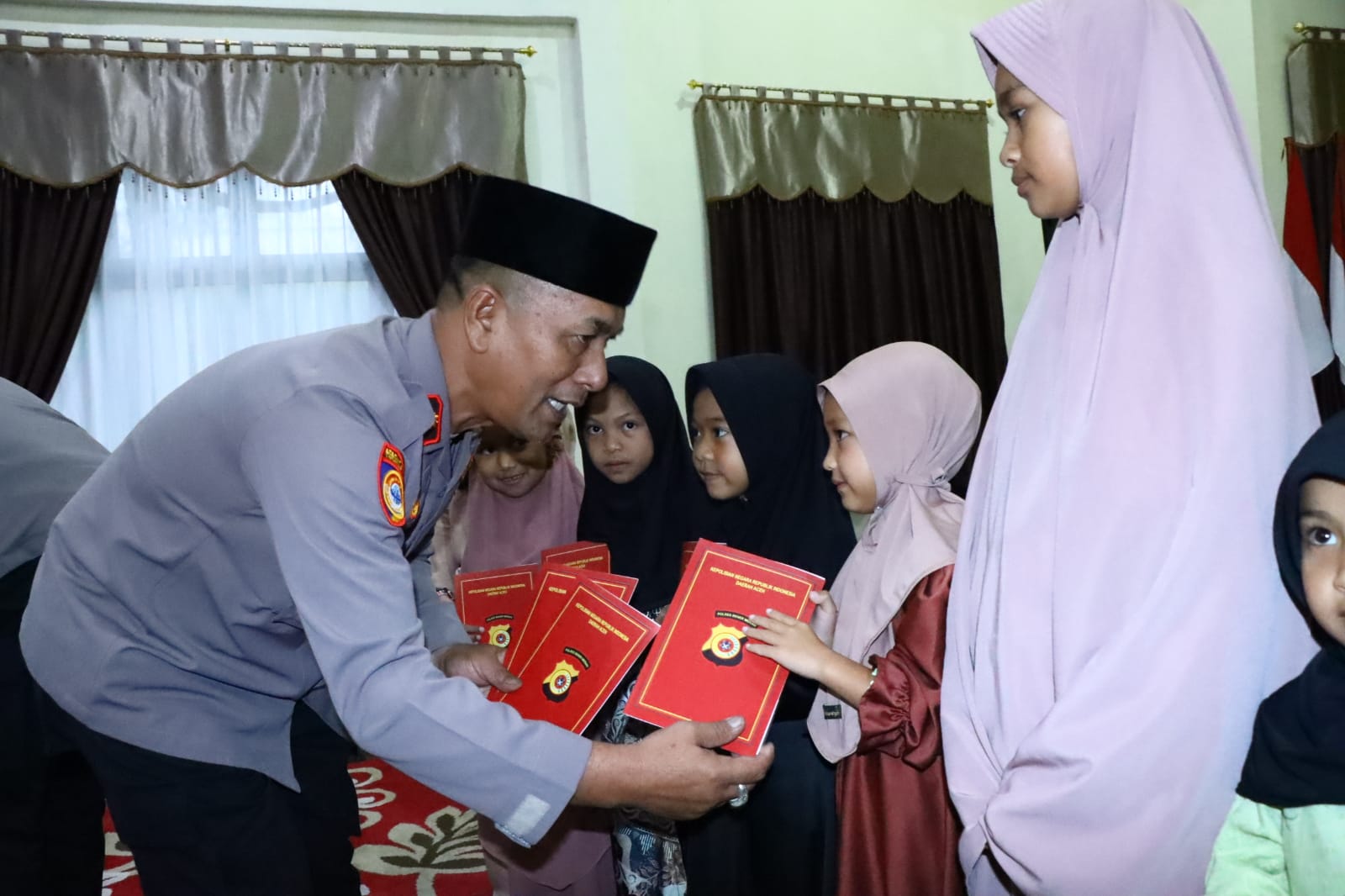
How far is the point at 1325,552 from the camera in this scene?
3.96ft

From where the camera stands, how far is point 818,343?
5.61m

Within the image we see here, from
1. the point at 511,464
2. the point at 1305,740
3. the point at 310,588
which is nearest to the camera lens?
the point at 1305,740

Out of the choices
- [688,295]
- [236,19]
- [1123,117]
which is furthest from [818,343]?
[1123,117]

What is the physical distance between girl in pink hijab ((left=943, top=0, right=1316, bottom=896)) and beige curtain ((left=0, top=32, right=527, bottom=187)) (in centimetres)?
393

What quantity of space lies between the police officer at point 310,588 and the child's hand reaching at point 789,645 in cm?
18

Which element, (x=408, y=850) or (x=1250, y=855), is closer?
(x=1250, y=855)

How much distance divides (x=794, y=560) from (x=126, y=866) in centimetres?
236

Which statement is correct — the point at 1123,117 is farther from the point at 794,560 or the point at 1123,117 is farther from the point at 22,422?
the point at 22,422

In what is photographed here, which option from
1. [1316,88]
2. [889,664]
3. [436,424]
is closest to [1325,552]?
[889,664]

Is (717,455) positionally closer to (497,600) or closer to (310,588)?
(497,600)

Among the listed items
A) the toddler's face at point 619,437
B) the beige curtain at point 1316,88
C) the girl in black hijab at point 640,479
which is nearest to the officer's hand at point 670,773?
the girl in black hijab at point 640,479

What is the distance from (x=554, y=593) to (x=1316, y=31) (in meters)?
5.77

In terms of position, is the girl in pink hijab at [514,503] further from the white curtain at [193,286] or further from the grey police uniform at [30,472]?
the white curtain at [193,286]

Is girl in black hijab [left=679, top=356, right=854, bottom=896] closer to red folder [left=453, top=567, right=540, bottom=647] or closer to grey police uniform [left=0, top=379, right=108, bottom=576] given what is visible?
red folder [left=453, top=567, right=540, bottom=647]
